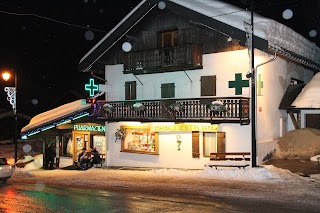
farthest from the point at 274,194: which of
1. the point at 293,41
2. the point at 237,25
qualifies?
the point at 293,41

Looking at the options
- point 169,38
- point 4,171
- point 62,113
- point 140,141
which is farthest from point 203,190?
point 62,113

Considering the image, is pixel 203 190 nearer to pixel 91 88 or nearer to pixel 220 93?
pixel 220 93

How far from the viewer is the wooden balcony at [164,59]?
867 inches

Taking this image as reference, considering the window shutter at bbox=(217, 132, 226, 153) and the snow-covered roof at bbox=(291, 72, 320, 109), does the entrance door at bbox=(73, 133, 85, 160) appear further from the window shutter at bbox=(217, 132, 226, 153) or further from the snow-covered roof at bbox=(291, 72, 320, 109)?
the snow-covered roof at bbox=(291, 72, 320, 109)

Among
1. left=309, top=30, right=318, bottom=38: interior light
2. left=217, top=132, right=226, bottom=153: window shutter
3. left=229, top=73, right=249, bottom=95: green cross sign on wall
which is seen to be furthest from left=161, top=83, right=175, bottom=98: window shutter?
left=309, top=30, right=318, bottom=38: interior light

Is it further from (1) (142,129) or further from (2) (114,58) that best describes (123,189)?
(2) (114,58)

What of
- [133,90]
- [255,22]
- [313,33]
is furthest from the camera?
[313,33]

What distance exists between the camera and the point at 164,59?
23.0 m

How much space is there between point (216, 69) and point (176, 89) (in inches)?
114

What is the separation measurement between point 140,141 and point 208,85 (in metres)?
5.71

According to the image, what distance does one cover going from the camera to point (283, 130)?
24.9 metres

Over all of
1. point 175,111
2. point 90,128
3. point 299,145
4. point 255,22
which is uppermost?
point 255,22

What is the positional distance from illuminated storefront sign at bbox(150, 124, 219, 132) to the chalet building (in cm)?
6

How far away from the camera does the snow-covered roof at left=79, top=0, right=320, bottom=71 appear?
20.7 metres
